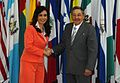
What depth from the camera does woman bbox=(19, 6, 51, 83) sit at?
321cm

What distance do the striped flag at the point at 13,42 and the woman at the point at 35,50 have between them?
56 cm

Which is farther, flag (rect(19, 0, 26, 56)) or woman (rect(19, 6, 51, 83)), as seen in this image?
flag (rect(19, 0, 26, 56))

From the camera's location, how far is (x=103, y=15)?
3.76 meters

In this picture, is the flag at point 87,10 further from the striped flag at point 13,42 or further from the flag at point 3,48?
the flag at point 3,48

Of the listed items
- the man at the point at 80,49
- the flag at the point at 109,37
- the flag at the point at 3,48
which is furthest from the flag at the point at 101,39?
the flag at the point at 3,48

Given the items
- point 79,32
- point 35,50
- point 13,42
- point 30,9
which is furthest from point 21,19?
point 79,32

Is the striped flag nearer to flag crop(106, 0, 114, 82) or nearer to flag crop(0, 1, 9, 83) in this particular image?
flag crop(0, 1, 9, 83)

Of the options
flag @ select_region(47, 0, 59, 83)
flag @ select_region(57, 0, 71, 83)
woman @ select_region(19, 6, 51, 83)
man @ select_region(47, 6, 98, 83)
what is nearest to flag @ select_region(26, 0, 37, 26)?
flag @ select_region(47, 0, 59, 83)

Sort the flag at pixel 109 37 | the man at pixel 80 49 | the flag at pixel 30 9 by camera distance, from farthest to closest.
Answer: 1. the flag at pixel 30 9
2. the flag at pixel 109 37
3. the man at pixel 80 49

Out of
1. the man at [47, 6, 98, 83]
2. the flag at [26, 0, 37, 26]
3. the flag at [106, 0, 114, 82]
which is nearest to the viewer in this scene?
the man at [47, 6, 98, 83]

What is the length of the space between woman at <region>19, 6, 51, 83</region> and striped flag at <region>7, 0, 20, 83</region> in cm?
56

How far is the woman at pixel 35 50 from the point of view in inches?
126

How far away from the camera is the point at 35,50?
321cm

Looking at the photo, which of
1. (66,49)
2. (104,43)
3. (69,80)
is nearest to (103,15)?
Answer: (104,43)
